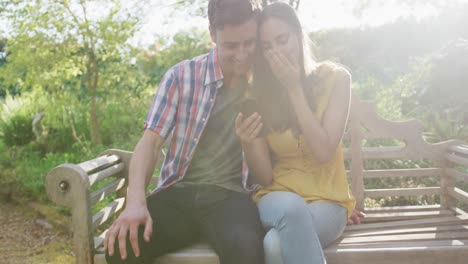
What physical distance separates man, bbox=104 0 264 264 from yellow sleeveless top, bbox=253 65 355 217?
0.61ft

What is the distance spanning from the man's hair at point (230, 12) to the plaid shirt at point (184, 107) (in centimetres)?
27

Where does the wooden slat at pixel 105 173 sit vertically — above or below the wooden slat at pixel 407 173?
above

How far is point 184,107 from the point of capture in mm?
2428

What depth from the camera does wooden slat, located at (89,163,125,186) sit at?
2437 millimetres

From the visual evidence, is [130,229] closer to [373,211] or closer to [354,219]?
[354,219]

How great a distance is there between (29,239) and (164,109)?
3458 mm

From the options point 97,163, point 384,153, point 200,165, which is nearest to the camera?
point 200,165

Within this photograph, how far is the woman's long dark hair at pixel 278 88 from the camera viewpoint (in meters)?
2.35

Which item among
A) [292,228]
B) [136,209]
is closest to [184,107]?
[136,209]

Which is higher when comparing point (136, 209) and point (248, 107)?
point (248, 107)

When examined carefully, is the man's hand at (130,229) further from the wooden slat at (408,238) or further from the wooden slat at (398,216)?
the wooden slat at (398,216)

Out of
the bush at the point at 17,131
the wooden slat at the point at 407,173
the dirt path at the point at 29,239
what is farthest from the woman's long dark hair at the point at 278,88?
the bush at the point at 17,131

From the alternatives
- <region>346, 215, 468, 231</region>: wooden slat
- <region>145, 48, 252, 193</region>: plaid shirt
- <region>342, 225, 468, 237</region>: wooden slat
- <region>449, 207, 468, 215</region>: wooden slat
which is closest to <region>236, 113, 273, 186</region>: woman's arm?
<region>145, 48, 252, 193</region>: plaid shirt

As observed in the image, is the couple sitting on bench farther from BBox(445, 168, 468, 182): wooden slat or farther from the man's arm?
BBox(445, 168, 468, 182): wooden slat
